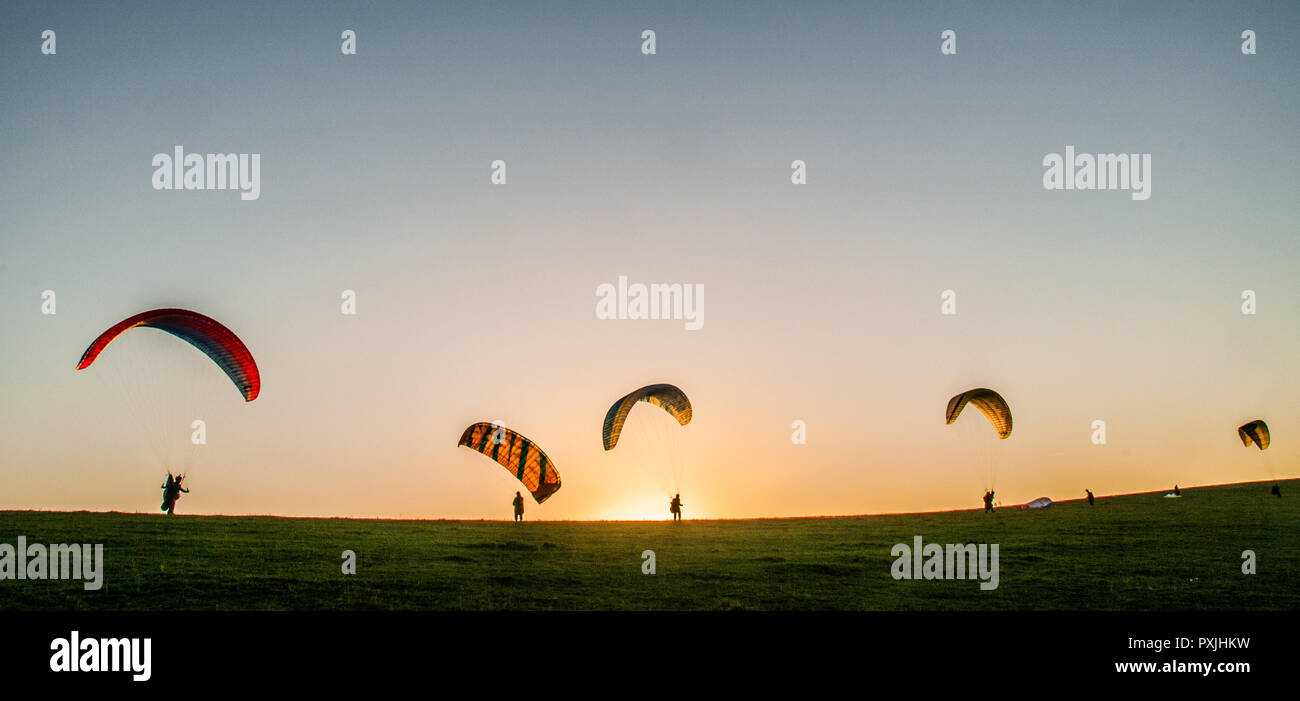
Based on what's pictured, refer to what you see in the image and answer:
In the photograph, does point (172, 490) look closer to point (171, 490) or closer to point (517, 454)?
point (171, 490)

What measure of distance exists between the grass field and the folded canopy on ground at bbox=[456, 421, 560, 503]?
2.28 metres

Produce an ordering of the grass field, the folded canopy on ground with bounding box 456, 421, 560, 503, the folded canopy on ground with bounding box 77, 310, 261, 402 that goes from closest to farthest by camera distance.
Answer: the grass field → the folded canopy on ground with bounding box 77, 310, 261, 402 → the folded canopy on ground with bounding box 456, 421, 560, 503

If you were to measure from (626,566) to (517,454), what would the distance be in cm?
797

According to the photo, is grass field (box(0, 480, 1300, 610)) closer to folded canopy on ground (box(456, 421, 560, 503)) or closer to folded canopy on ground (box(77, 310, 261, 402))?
folded canopy on ground (box(456, 421, 560, 503))

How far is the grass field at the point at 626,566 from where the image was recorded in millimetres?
23703

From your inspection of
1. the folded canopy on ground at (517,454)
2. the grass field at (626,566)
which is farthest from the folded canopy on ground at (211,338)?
the folded canopy on ground at (517,454)

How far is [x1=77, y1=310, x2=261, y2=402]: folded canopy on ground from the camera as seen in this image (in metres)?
28.1

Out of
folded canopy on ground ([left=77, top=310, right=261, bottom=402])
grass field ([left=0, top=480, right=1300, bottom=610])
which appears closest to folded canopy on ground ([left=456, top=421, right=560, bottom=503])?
grass field ([left=0, top=480, right=1300, bottom=610])

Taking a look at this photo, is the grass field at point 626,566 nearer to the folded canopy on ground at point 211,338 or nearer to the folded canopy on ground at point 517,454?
the folded canopy on ground at point 517,454

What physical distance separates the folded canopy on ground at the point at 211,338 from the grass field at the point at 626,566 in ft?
18.6

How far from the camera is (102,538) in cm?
2986

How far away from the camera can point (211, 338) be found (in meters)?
29.0

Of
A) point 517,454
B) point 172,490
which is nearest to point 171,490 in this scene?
point 172,490
